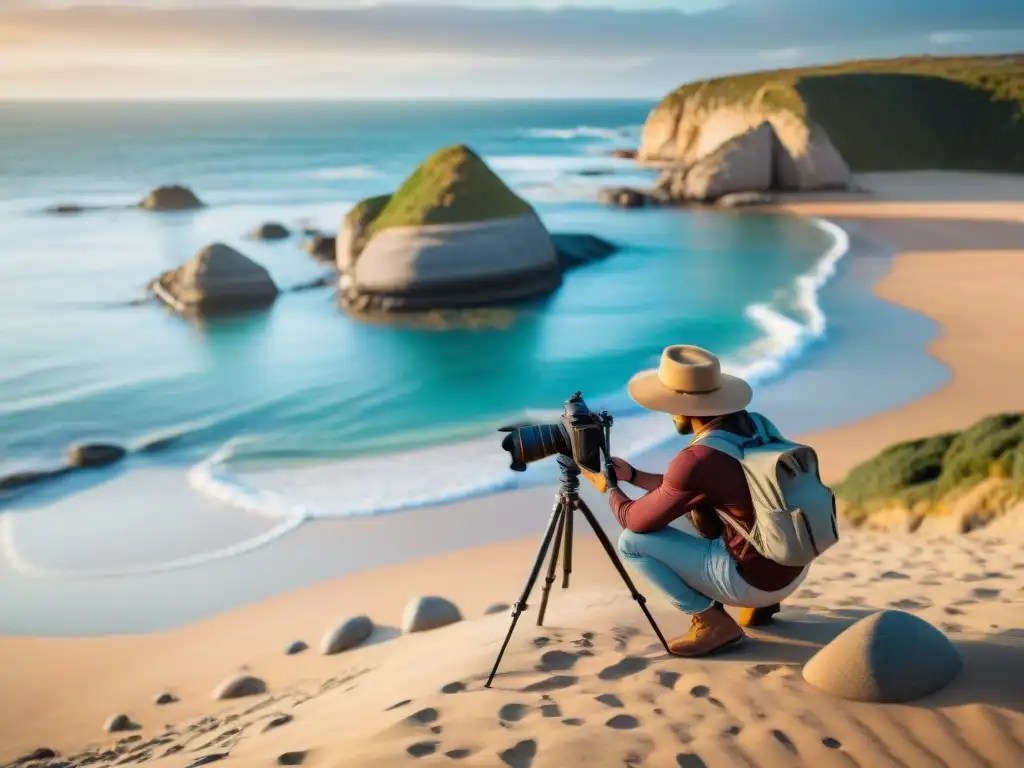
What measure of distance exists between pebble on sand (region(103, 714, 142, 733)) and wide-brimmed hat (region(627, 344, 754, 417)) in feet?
14.0

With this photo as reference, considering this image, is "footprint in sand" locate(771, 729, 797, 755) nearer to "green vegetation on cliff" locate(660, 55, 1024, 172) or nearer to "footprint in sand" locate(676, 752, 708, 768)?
"footprint in sand" locate(676, 752, 708, 768)

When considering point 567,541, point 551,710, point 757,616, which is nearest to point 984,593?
point 757,616

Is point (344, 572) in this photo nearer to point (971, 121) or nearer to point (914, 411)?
point (914, 411)

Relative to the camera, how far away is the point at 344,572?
8.86 meters

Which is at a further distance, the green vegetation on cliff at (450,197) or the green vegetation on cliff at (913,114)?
the green vegetation on cliff at (913,114)

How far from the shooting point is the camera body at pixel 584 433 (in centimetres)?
397

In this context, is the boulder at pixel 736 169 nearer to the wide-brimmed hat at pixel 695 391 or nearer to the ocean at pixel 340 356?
the ocean at pixel 340 356

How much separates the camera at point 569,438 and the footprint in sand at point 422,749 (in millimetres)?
1189

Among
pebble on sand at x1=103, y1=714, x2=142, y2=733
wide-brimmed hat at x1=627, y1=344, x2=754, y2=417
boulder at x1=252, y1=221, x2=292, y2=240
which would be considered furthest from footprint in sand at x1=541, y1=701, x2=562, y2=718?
boulder at x1=252, y1=221, x2=292, y2=240

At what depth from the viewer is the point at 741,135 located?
1752 inches

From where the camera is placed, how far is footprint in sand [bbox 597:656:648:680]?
4.36 metres

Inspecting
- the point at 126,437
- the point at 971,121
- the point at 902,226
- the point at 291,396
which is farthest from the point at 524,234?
the point at 971,121

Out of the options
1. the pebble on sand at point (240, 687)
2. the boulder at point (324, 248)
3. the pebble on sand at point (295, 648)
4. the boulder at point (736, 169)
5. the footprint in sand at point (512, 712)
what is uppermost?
the boulder at point (736, 169)

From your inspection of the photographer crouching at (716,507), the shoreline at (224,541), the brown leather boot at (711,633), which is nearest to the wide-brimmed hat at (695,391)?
the photographer crouching at (716,507)
